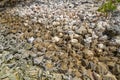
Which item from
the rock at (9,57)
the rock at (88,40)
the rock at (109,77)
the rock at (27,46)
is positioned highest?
the rock at (88,40)

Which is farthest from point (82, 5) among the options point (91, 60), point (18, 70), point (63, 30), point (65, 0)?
point (18, 70)

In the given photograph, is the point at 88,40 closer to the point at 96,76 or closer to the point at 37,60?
the point at 96,76

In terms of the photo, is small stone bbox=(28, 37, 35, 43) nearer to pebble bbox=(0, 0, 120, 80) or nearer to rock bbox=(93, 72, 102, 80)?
pebble bbox=(0, 0, 120, 80)

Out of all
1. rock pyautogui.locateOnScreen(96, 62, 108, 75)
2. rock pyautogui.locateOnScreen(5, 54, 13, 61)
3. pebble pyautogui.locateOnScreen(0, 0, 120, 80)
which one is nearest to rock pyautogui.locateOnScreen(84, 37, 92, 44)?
pebble pyautogui.locateOnScreen(0, 0, 120, 80)

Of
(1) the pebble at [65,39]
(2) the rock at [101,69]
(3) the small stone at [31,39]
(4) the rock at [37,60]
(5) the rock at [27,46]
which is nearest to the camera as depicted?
(2) the rock at [101,69]

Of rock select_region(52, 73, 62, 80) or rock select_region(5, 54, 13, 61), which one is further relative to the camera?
rock select_region(5, 54, 13, 61)

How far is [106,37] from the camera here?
5.43 metres

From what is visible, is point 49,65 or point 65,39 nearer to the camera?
point 49,65

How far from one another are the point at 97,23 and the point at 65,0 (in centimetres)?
147

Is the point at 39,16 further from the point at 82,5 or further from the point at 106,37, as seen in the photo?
the point at 106,37

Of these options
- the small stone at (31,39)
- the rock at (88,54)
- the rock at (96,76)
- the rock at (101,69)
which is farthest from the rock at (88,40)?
the small stone at (31,39)

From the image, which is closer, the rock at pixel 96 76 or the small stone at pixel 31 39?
the rock at pixel 96 76

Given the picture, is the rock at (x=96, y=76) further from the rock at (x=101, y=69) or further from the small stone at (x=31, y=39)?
the small stone at (x=31, y=39)

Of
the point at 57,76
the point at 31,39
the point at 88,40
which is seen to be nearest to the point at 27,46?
the point at 31,39
